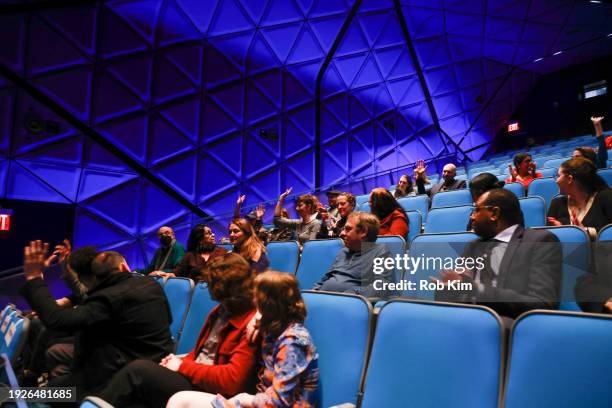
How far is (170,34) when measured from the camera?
7148 mm

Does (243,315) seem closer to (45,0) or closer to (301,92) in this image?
(45,0)

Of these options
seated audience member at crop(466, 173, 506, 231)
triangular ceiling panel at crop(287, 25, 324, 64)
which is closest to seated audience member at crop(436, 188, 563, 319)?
seated audience member at crop(466, 173, 506, 231)

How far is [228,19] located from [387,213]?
608 centimetres

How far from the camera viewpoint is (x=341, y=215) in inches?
143

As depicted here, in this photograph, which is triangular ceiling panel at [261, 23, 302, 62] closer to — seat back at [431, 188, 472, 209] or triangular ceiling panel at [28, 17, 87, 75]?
triangular ceiling panel at [28, 17, 87, 75]

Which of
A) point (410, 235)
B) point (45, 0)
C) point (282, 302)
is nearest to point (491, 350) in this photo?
point (282, 302)

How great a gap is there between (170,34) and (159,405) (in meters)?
6.93

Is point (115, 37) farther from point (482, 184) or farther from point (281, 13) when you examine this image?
point (482, 184)

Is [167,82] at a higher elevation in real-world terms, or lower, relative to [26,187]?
higher

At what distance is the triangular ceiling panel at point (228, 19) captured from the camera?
7520 millimetres

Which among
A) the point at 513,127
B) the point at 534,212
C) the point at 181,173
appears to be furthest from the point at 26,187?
the point at 513,127

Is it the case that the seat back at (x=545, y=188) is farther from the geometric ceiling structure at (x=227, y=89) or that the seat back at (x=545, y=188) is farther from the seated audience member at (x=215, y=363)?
the geometric ceiling structure at (x=227, y=89)

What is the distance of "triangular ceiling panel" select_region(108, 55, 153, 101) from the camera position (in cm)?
659

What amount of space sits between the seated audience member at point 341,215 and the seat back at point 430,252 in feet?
3.66
